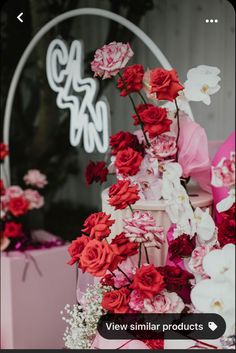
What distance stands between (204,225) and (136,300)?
12 centimetres

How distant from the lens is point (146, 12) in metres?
0.77

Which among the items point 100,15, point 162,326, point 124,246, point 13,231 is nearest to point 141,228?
point 124,246

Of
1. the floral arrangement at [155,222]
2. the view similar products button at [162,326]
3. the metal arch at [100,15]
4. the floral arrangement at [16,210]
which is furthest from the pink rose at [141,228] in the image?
the floral arrangement at [16,210]

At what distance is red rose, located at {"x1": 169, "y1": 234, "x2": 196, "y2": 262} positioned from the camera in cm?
61

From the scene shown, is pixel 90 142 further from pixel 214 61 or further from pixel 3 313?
pixel 3 313

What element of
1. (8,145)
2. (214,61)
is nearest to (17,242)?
(8,145)

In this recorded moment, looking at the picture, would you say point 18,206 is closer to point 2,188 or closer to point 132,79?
point 2,188

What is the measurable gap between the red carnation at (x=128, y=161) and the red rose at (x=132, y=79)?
8cm

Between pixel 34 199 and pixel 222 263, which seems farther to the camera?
pixel 34 199

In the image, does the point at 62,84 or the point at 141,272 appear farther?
the point at 62,84

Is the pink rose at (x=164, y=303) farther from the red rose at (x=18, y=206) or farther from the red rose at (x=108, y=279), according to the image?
the red rose at (x=18, y=206)

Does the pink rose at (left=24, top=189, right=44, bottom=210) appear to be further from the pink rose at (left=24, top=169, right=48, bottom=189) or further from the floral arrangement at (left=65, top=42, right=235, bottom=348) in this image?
the floral arrangement at (left=65, top=42, right=235, bottom=348)

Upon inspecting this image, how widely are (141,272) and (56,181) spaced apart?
81cm

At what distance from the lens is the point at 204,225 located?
606 millimetres
